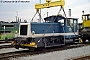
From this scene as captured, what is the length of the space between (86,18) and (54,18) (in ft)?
22.1

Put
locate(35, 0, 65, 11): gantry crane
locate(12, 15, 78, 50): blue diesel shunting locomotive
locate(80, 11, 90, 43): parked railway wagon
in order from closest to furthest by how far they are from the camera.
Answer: locate(12, 15, 78, 50): blue diesel shunting locomotive
locate(35, 0, 65, 11): gantry crane
locate(80, 11, 90, 43): parked railway wagon

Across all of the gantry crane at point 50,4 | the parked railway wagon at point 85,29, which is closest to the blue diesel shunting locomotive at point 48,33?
the gantry crane at point 50,4

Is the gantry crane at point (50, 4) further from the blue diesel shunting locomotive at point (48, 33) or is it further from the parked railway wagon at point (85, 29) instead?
the parked railway wagon at point (85, 29)

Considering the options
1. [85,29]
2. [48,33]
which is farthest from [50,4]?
[85,29]

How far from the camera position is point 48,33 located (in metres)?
12.4

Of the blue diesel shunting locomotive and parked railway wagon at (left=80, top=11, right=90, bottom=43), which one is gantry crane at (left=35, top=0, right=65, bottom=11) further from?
parked railway wagon at (left=80, top=11, right=90, bottom=43)

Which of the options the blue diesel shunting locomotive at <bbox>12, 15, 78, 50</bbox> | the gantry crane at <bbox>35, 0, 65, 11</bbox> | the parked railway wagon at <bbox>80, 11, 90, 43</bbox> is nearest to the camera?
the blue diesel shunting locomotive at <bbox>12, 15, 78, 50</bbox>

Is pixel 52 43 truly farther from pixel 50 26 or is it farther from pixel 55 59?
pixel 55 59

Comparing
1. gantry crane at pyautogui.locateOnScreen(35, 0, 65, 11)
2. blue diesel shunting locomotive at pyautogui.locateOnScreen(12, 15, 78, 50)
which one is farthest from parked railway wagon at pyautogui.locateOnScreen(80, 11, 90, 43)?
gantry crane at pyautogui.locateOnScreen(35, 0, 65, 11)

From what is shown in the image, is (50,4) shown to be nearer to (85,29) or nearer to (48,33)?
(48,33)

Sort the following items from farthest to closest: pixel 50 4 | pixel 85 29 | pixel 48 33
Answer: pixel 85 29 → pixel 50 4 → pixel 48 33

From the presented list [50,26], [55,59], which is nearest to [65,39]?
[50,26]

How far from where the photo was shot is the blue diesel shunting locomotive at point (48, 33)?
1136cm

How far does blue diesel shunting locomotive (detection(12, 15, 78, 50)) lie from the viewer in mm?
11359
